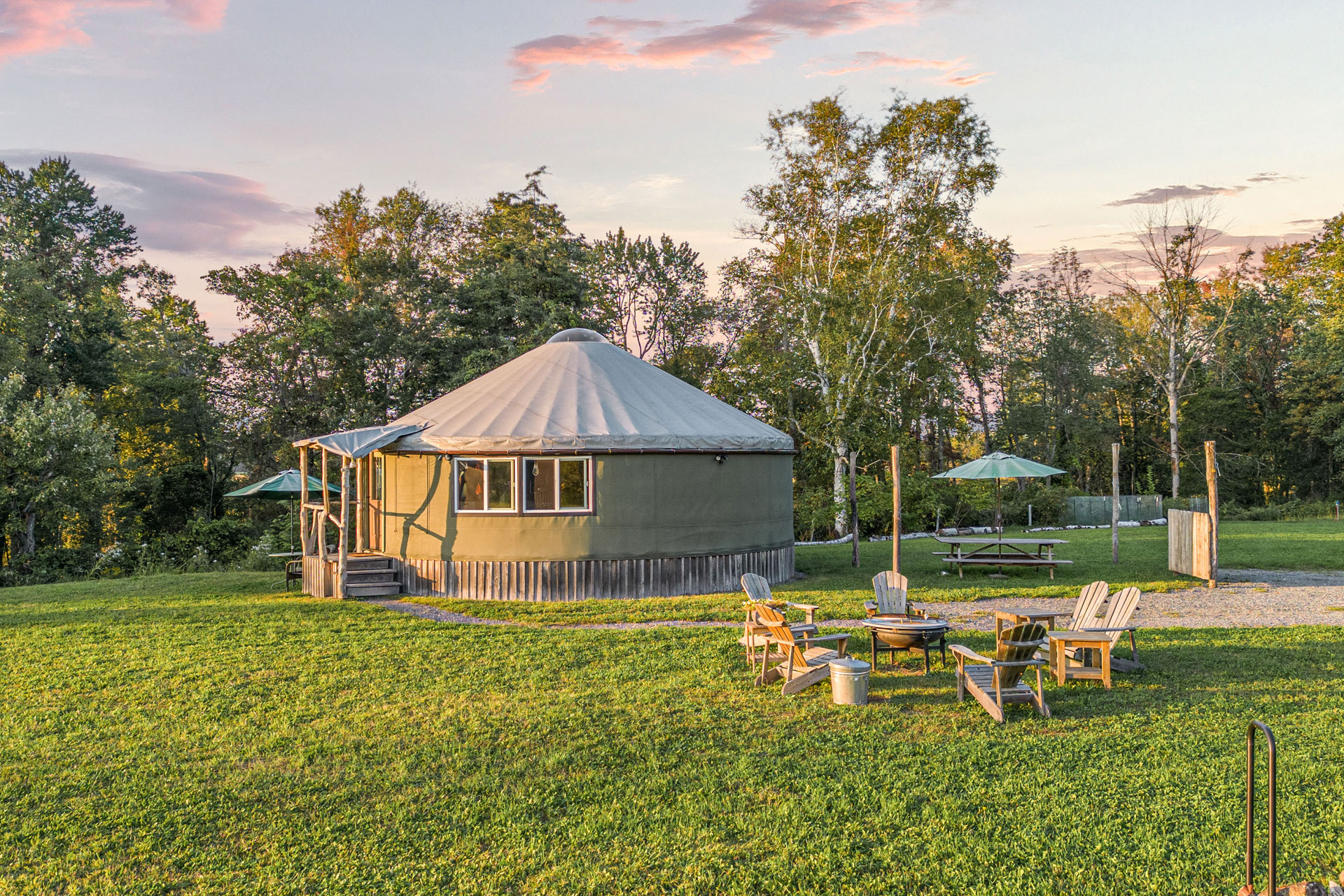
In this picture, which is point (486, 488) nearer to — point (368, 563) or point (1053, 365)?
point (368, 563)

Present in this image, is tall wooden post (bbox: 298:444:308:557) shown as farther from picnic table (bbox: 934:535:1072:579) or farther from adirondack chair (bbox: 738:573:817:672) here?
picnic table (bbox: 934:535:1072:579)

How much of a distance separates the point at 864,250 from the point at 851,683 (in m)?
17.0

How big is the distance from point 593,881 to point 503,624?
616cm

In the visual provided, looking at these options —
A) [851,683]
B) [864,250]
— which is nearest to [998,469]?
[851,683]

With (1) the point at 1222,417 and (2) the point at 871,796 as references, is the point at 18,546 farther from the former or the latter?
(1) the point at 1222,417

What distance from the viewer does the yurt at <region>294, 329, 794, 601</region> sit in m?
11.3

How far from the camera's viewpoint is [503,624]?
30.7 ft

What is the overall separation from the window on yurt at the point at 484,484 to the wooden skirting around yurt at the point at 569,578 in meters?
0.76

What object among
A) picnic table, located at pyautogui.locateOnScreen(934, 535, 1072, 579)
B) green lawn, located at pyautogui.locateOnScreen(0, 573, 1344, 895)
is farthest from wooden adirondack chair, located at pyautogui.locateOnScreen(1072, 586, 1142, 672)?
picnic table, located at pyautogui.locateOnScreen(934, 535, 1072, 579)

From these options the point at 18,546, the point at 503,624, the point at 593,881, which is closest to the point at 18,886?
the point at 593,881

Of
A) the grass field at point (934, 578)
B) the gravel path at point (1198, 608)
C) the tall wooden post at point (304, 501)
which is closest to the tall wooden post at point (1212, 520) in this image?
the gravel path at point (1198, 608)

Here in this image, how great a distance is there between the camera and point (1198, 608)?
983 centimetres

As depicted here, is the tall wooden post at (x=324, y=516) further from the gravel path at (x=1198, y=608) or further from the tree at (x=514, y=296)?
the tree at (x=514, y=296)

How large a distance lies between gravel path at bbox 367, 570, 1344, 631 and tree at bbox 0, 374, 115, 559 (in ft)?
34.4
